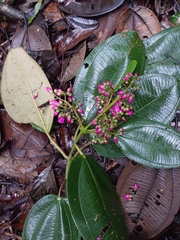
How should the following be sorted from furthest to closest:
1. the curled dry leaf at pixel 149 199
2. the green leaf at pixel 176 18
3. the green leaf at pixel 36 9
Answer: the green leaf at pixel 36 9 < the green leaf at pixel 176 18 < the curled dry leaf at pixel 149 199

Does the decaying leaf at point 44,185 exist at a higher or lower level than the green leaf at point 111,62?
lower

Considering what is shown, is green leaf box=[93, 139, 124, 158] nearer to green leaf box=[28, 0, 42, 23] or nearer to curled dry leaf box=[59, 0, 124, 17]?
curled dry leaf box=[59, 0, 124, 17]

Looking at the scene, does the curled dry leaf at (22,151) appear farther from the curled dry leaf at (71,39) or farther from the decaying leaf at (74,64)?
the curled dry leaf at (71,39)

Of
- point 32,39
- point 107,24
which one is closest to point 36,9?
point 32,39

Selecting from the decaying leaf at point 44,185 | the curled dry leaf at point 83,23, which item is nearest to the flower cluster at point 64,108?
the decaying leaf at point 44,185

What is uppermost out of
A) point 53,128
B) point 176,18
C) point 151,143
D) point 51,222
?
point 176,18

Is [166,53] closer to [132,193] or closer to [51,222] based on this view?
[132,193]

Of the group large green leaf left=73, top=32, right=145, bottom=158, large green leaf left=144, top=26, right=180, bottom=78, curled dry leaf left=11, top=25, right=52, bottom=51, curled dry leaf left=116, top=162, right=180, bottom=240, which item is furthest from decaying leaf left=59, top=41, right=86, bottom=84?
curled dry leaf left=116, top=162, right=180, bottom=240
